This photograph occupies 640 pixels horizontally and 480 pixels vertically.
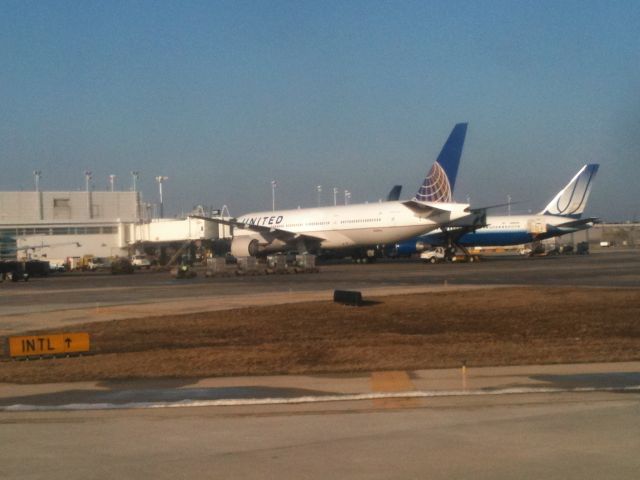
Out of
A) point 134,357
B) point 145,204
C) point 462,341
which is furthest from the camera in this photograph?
point 145,204

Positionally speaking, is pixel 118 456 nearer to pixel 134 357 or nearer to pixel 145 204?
pixel 134 357

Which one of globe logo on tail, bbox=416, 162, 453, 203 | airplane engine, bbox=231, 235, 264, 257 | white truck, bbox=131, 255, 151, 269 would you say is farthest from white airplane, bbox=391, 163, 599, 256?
white truck, bbox=131, 255, 151, 269

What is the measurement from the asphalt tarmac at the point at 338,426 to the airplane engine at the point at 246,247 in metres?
51.4

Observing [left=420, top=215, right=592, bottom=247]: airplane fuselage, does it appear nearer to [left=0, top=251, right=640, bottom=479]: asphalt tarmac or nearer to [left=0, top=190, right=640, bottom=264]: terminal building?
[left=0, top=190, right=640, bottom=264]: terminal building

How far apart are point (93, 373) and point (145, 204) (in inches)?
4692

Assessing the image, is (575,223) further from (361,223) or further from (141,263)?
(141,263)

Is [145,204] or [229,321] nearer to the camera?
[229,321]

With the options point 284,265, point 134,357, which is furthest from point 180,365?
point 284,265

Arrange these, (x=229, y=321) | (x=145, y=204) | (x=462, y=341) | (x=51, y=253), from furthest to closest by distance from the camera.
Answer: (x=145, y=204) → (x=51, y=253) → (x=229, y=321) → (x=462, y=341)

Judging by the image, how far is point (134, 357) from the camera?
18.1 m

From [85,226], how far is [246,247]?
49306mm

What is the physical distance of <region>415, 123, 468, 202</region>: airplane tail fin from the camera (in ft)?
214

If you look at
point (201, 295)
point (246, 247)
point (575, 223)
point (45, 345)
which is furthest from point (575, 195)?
point (45, 345)

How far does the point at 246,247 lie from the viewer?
6669cm
